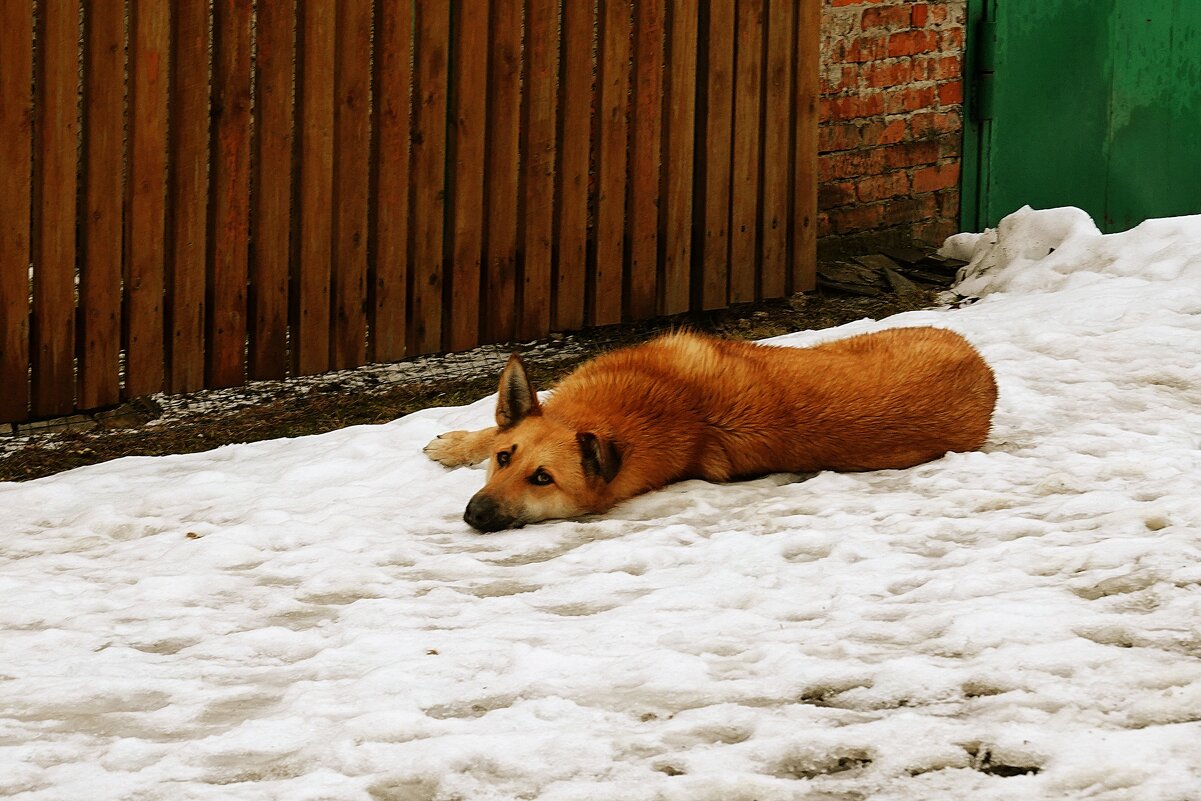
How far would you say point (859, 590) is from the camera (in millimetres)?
3338

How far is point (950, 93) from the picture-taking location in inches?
318

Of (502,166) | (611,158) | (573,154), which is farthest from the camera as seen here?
(611,158)

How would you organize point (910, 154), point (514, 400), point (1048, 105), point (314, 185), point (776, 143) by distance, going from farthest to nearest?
1. point (1048, 105)
2. point (910, 154)
3. point (776, 143)
4. point (314, 185)
5. point (514, 400)

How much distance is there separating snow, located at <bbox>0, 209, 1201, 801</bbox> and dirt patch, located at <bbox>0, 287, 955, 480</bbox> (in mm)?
379

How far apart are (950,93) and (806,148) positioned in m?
1.34

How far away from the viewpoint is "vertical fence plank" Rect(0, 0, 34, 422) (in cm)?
487

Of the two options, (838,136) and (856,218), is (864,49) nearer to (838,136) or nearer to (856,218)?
(838,136)

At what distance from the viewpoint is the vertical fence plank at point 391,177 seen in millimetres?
5734

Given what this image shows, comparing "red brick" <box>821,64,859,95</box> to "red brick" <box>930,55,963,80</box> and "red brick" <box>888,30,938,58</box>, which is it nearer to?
"red brick" <box>888,30,938,58</box>

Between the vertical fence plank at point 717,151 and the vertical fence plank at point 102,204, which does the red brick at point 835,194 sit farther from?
the vertical fence plank at point 102,204

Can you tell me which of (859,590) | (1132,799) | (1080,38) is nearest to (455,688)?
(859,590)

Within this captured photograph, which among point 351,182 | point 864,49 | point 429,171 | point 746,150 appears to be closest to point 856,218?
point 864,49

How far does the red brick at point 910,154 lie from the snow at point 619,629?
120 inches

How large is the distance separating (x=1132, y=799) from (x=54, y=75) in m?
4.16
